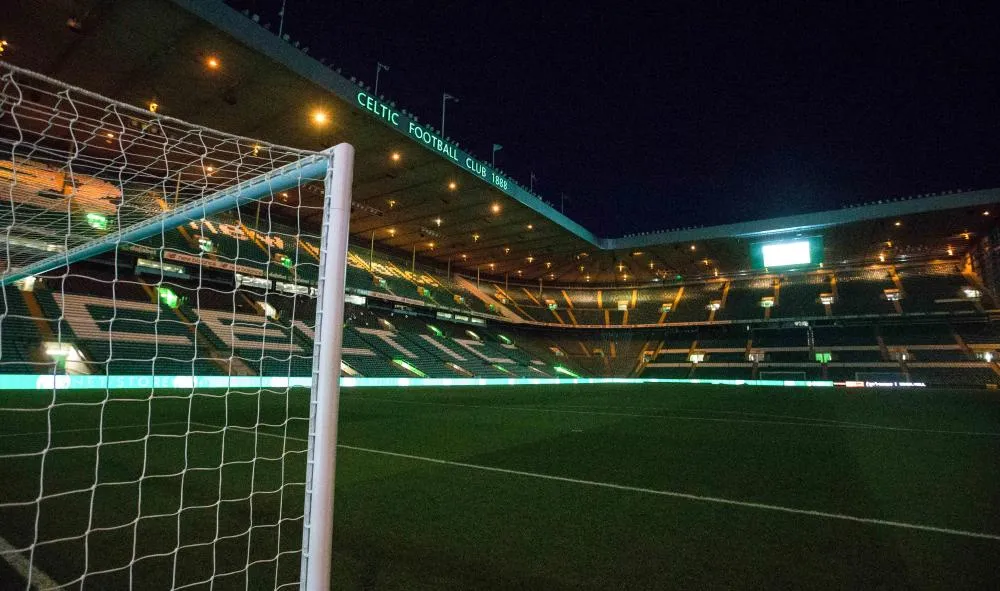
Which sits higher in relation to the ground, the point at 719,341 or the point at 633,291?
the point at 633,291

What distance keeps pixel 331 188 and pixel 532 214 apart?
65.3 ft

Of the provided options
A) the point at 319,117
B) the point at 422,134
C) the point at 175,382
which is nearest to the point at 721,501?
the point at 422,134

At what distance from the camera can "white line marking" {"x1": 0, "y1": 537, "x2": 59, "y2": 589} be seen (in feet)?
6.12

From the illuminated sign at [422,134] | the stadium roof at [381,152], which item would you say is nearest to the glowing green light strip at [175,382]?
the stadium roof at [381,152]

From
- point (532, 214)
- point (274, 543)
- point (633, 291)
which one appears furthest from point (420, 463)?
point (633, 291)

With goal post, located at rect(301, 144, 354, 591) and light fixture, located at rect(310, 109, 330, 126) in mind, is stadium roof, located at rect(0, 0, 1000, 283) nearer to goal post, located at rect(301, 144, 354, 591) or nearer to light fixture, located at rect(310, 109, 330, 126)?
light fixture, located at rect(310, 109, 330, 126)

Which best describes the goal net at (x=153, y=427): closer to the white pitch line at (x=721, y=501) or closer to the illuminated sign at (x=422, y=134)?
the white pitch line at (x=721, y=501)

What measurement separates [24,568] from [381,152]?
1463 cm

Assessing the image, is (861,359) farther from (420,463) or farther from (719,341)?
(420,463)

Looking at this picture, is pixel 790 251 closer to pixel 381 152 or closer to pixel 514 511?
pixel 381 152

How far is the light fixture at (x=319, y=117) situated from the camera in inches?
506

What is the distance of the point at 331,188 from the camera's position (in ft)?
6.47

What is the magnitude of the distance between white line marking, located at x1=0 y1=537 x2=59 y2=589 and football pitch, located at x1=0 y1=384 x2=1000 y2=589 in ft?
0.04

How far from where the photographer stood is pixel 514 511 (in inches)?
113
